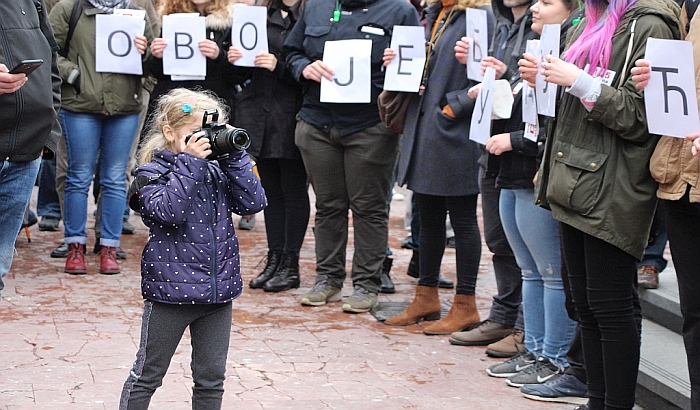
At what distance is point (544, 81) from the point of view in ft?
14.7

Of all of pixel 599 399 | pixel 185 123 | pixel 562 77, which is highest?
pixel 562 77

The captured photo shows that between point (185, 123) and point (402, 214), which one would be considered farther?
point (402, 214)

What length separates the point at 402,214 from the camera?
11.0 m

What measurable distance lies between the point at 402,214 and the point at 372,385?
601 cm

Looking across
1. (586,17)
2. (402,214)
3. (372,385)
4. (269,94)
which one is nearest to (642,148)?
(586,17)

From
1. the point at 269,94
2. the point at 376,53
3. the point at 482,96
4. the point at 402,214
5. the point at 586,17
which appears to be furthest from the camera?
the point at 402,214

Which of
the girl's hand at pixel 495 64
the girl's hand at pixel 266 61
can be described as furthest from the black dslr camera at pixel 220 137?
the girl's hand at pixel 266 61

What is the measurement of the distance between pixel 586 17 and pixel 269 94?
130 inches

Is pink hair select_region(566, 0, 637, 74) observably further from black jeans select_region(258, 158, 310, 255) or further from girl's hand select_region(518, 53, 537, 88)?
black jeans select_region(258, 158, 310, 255)

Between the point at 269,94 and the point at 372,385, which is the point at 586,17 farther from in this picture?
the point at 269,94

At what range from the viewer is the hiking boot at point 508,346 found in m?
5.66

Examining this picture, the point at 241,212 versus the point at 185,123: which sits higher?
the point at 185,123

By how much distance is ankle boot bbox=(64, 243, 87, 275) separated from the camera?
7.33 metres

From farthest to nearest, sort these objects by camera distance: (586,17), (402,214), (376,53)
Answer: (402,214) → (376,53) → (586,17)
